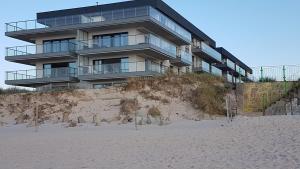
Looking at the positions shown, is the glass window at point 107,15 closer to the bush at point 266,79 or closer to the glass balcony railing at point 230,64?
the bush at point 266,79

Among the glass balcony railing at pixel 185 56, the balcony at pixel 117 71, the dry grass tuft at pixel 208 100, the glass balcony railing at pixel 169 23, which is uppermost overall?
the glass balcony railing at pixel 169 23

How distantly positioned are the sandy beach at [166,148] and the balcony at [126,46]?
22.7 m

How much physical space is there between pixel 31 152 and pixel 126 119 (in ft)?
31.1

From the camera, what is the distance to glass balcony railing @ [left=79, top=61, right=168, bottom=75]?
4516cm

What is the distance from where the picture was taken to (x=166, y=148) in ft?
55.4

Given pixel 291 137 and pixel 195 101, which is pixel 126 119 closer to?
pixel 195 101

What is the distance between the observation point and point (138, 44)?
4462cm

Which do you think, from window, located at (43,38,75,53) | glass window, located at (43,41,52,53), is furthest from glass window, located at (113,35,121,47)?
glass window, located at (43,41,52,53)

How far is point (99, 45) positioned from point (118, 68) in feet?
11.4

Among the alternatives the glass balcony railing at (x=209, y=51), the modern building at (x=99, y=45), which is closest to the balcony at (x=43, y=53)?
the modern building at (x=99, y=45)

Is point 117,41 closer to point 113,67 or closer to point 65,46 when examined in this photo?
point 113,67

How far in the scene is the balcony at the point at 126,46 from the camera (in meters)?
44.9

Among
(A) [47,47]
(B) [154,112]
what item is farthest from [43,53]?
(B) [154,112]

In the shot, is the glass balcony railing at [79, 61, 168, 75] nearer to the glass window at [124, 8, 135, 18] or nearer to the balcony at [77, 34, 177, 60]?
the balcony at [77, 34, 177, 60]
